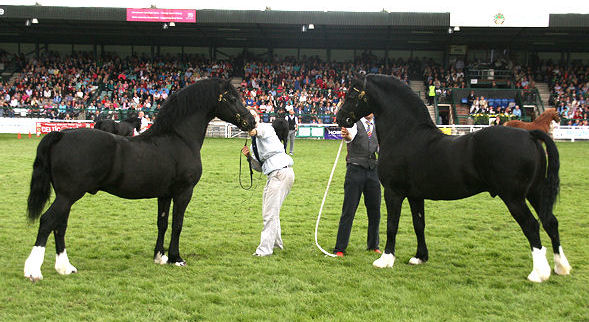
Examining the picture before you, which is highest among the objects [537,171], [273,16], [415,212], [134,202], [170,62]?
[273,16]

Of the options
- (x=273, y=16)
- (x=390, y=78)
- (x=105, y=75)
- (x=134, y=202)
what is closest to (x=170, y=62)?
(x=105, y=75)

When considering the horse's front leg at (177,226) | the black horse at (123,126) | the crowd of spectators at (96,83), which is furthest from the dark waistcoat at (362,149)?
the crowd of spectators at (96,83)

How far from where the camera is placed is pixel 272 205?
6828 mm

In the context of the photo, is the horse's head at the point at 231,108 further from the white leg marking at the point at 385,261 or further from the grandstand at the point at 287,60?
the grandstand at the point at 287,60

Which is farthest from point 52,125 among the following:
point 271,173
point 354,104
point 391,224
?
point 391,224

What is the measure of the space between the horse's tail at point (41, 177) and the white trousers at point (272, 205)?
258cm

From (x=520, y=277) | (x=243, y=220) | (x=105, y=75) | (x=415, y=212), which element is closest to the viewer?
(x=520, y=277)

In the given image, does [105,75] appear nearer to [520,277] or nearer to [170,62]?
[170,62]

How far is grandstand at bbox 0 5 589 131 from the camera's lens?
3384cm

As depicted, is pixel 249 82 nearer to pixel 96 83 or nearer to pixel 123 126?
pixel 96 83

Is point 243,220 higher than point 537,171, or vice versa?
point 537,171

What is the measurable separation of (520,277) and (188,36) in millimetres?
37819

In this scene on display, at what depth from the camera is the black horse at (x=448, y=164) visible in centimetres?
553

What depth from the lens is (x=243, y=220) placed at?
8.98m
